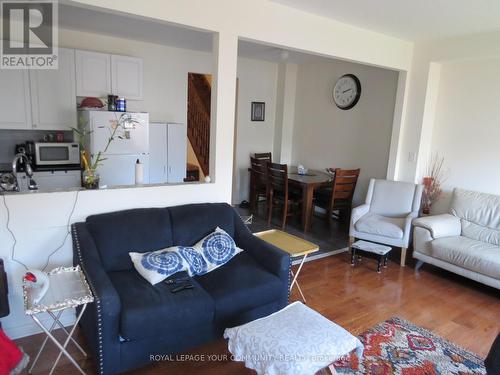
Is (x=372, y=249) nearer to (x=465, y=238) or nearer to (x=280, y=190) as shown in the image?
(x=465, y=238)

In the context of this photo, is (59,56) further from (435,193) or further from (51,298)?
(435,193)

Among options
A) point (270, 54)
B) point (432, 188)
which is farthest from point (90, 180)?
point (432, 188)

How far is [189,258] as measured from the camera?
2.50 m

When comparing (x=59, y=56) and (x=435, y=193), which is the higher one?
(x=59, y=56)

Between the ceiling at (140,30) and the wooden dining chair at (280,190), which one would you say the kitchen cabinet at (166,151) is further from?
the wooden dining chair at (280,190)

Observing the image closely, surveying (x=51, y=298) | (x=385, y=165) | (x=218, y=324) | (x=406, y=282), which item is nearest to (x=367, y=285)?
(x=406, y=282)

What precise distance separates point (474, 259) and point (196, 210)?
256 centimetres

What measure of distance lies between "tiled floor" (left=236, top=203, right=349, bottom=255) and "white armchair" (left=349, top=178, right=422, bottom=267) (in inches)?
13.9

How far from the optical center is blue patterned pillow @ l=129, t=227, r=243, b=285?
233 centimetres

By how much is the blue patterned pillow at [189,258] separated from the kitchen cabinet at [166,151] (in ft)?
7.70

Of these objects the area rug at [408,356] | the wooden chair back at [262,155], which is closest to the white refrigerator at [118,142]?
the wooden chair back at [262,155]

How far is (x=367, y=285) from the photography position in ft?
11.1

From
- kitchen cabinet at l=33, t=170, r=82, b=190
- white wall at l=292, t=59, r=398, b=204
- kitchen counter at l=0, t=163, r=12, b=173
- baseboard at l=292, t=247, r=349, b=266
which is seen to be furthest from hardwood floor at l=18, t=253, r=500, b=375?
kitchen counter at l=0, t=163, r=12, b=173
